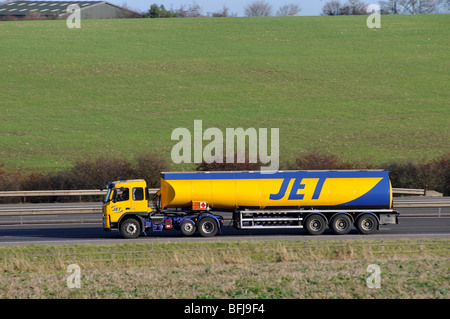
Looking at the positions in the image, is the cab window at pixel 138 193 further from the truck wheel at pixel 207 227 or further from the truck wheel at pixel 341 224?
the truck wheel at pixel 341 224

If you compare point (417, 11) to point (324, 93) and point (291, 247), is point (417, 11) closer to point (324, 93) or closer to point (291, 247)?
point (324, 93)

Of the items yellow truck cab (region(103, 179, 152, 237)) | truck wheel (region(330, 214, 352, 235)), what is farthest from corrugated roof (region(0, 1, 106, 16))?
truck wheel (region(330, 214, 352, 235))

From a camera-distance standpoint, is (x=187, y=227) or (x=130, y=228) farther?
(x=187, y=227)

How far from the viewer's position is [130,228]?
25.4 metres

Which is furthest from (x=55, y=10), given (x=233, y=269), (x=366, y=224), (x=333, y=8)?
(x=233, y=269)

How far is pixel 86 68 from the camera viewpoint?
69125 mm

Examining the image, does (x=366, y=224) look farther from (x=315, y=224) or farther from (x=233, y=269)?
(x=233, y=269)

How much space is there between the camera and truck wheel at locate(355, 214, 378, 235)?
2589 cm

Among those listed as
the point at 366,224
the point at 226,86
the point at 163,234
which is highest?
the point at 226,86

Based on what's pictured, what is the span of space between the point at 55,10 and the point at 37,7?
17.6ft

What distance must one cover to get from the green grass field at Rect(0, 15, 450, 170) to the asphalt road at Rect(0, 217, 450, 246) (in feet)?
55.3

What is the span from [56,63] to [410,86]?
3999cm

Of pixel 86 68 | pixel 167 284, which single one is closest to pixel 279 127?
pixel 86 68

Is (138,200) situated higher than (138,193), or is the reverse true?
(138,193)
